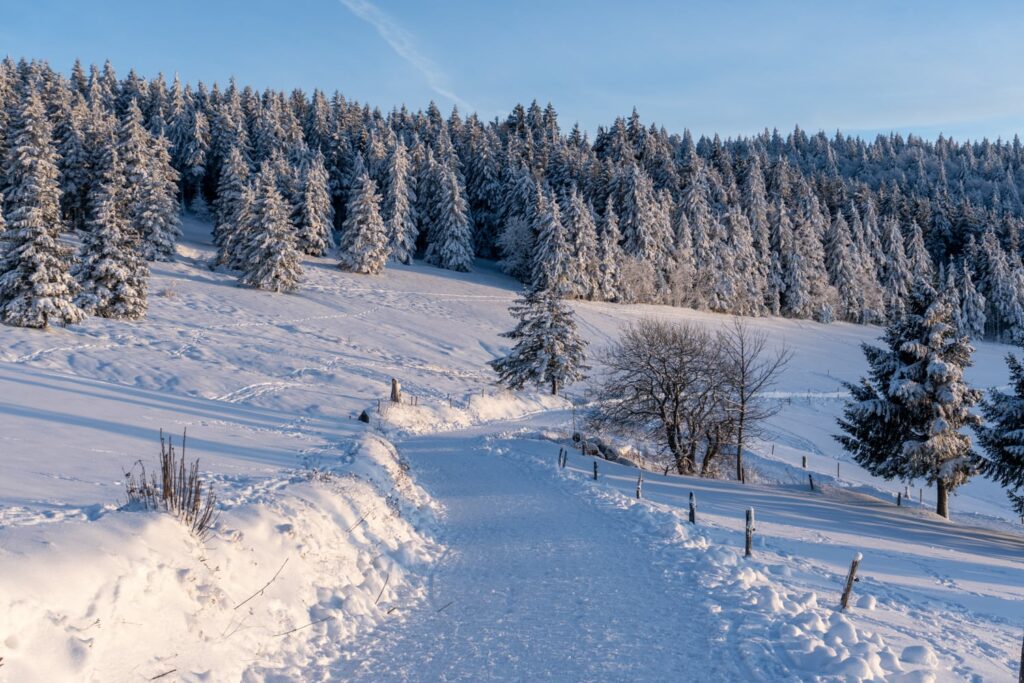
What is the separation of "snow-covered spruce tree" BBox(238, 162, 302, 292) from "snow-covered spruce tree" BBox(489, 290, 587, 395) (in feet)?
78.8

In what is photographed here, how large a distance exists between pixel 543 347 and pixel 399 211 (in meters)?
40.0

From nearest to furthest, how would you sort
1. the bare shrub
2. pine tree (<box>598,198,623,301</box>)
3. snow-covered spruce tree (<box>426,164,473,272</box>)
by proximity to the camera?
the bare shrub < pine tree (<box>598,198,623,301</box>) < snow-covered spruce tree (<box>426,164,473,272</box>)

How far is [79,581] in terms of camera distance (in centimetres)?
540

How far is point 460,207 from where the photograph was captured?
76.2 metres

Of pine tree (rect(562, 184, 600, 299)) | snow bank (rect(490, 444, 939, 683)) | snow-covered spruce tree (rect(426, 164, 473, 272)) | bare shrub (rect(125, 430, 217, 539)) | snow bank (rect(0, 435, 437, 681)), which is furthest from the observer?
snow-covered spruce tree (rect(426, 164, 473, 272))

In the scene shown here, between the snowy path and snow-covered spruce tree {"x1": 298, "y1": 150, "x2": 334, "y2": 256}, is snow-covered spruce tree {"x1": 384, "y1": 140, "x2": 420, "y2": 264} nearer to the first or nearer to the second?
snow-covered spruce tree {"x1": 298, "y1": 150, "x2": 334, "y2": 256}

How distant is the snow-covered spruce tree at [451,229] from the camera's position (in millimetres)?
75562

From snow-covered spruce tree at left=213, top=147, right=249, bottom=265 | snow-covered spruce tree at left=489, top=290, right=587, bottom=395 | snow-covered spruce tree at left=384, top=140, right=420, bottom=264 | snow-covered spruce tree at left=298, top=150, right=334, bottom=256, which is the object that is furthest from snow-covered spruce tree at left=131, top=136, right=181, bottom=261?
snow-covered spruce tree at left=489, top=290, right=587, bottom=395

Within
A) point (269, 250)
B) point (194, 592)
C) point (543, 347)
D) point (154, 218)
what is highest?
point (154, 218)

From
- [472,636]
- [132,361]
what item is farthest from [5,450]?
[132,361]

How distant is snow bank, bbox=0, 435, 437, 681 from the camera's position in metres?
4.91

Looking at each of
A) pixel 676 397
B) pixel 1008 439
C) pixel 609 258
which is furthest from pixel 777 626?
pixel 609 258

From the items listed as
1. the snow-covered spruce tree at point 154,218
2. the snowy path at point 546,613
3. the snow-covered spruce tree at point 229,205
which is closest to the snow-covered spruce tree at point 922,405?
the snowy path at point 546,613

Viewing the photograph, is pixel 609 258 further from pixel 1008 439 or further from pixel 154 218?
pixel 1008 439
